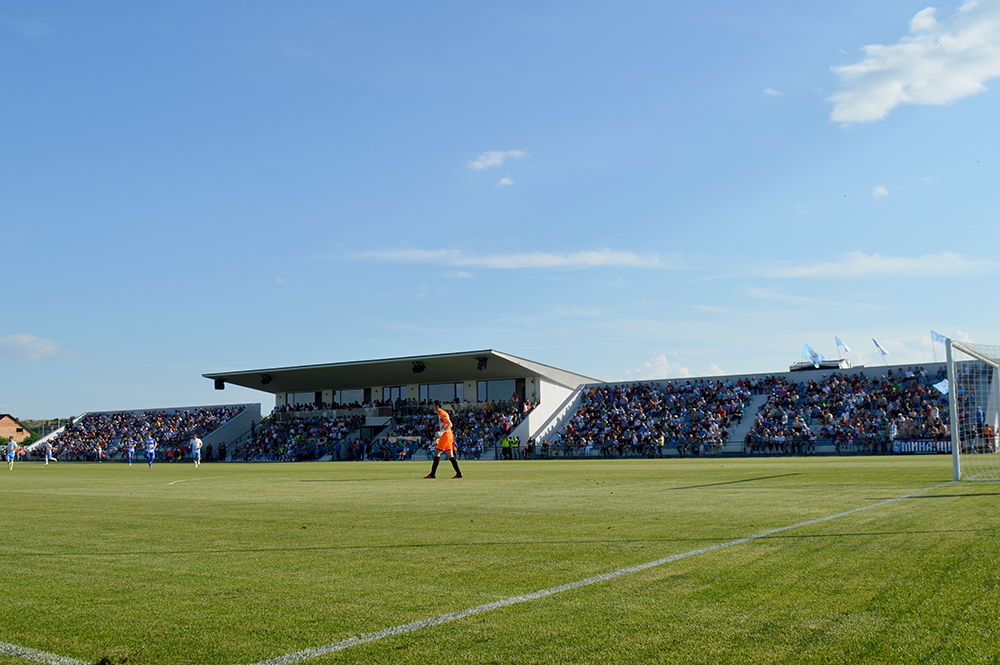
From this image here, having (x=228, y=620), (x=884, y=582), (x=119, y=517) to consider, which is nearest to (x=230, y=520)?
(x=119, y=517)

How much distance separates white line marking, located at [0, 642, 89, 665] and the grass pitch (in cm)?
5

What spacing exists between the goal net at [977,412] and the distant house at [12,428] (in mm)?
124231

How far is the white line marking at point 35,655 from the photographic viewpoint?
3.99 metres

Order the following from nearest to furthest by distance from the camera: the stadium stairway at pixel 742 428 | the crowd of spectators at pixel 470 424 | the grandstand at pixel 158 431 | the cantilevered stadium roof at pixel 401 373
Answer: the stadium stairway at pixel 742 428, the crowd of spectators at pixel 470 424, the cantilevered stadium roof at pixel 401 373, the grandstand at pixel 158 431

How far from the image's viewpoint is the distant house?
11375cm

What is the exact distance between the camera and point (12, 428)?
117 metres

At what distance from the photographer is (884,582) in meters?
5.33

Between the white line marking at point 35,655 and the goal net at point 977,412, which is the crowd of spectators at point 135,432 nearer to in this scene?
the goal net at point 977,412

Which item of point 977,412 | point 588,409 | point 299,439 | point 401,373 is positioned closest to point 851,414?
point 588,409

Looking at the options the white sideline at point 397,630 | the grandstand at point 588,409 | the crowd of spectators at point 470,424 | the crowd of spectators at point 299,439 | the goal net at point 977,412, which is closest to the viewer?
the white sideline at point 397,630

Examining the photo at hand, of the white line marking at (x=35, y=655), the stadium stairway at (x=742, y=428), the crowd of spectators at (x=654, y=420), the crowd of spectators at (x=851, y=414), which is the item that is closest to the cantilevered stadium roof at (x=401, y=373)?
the crowd of spectators at (x=654, y=420)

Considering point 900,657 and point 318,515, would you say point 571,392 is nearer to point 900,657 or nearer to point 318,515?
point 318,515

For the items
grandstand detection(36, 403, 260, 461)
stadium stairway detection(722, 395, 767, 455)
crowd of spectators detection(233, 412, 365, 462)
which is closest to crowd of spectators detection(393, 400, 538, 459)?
crowd of spectators detection(233, 412, 365, 462)

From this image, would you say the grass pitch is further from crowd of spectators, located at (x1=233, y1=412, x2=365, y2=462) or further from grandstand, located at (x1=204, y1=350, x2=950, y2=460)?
crowd of spectators, located at (x1=233, y1=412, x2=365, y2=462)
